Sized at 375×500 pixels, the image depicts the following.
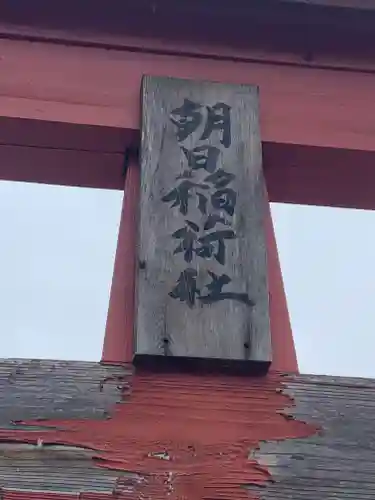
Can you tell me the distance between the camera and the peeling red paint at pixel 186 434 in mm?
1860

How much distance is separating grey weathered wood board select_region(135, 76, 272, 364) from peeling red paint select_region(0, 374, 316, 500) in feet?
0.25

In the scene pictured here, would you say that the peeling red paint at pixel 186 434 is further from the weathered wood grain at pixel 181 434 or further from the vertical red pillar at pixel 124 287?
the vertical red pillar at pixel 124 287

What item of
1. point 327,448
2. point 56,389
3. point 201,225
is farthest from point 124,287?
point 327,448

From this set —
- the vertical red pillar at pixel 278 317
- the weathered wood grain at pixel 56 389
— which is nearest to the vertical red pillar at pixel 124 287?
the weathered wood grain at pixel 56 389

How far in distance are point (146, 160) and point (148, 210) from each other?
6.2 inches

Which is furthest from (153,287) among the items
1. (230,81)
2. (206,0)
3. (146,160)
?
(206,0)

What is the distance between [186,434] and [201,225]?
548mm

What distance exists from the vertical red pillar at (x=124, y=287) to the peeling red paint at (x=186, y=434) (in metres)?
0.12

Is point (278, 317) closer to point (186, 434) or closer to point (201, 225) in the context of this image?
point (201, 225)

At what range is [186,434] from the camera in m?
1.94

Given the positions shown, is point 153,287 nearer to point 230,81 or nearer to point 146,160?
point 146,160

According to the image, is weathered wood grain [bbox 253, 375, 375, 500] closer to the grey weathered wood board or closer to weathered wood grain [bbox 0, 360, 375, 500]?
weathered wood grain [bbox 0, 360, 375, 500]

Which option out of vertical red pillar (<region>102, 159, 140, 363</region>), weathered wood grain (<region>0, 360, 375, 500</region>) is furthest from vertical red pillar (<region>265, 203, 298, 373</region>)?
vertical red pillar (<region>102, 159, 140, 363</region>)

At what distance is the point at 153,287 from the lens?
83.1 inches
